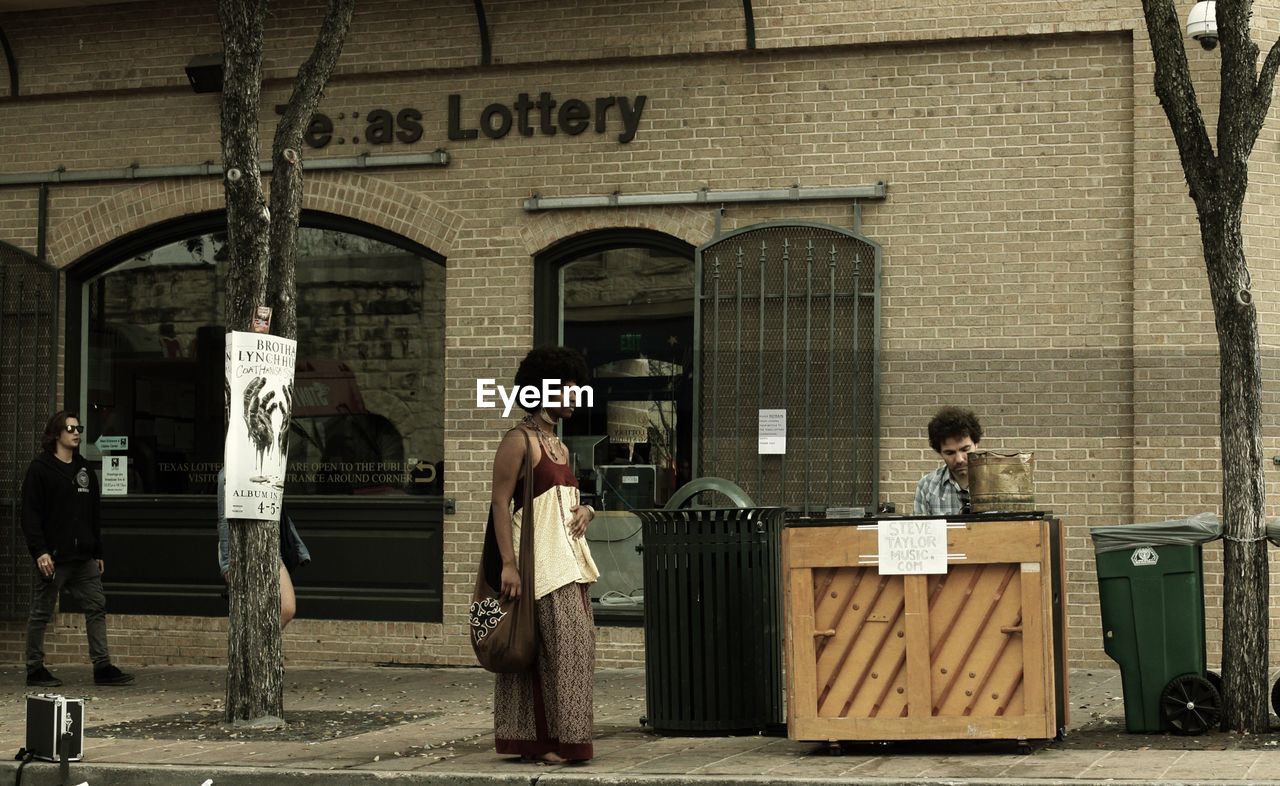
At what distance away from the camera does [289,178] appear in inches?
388

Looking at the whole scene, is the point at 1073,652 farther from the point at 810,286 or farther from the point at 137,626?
the point at 137,626

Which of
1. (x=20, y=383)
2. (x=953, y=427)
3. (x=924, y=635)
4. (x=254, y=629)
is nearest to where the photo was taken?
(x=924, y=635)

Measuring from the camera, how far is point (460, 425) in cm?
1298

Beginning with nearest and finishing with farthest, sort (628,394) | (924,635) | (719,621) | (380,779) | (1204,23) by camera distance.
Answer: (380,779), (924,635), (719,621), (1204,23), (628,394)

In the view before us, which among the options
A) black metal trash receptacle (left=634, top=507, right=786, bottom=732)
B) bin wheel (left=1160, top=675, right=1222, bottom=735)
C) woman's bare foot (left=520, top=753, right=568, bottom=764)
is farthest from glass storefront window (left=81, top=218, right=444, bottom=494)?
bin wheel (left=1160, top=675, right=1222, bottom=735)

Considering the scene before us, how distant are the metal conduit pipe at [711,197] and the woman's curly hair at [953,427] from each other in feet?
12.2

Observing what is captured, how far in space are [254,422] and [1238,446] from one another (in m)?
5.23

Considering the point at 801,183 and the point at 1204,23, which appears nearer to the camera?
the point at 1204,23

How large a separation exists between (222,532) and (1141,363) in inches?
239

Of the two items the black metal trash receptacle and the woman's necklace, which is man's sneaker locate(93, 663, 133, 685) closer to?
the black metal trash receptacle

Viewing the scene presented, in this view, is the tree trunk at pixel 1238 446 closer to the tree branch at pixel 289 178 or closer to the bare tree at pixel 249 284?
the tree branch at pixel 289 178

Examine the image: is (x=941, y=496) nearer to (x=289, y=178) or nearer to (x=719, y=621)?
(x=719, y=621)

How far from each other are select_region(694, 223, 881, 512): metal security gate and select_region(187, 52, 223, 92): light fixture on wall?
408 centimetres

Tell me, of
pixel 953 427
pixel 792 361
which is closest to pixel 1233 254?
pixel 953 427
